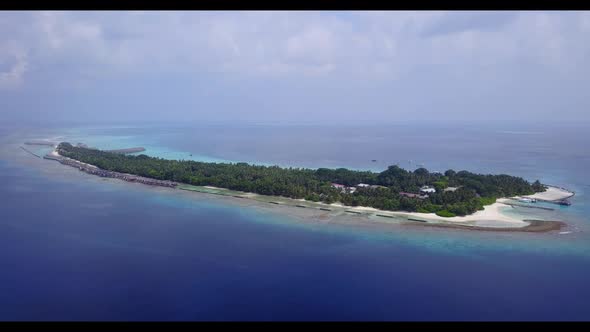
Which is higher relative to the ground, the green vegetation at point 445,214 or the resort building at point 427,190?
the resort building at point 427,190

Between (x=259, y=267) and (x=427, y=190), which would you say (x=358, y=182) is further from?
(x=259, y=267)

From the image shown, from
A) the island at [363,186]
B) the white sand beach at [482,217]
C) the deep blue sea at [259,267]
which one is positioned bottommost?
the deep blue sea at [259,267]

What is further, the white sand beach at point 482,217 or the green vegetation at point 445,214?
the green vegetation at point 445,214

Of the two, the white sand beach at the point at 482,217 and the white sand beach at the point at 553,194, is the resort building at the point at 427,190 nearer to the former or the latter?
the white sand beach at the point at 482,217

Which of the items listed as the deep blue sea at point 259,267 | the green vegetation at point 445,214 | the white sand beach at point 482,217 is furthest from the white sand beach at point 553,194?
the green vegetation at point 445,214

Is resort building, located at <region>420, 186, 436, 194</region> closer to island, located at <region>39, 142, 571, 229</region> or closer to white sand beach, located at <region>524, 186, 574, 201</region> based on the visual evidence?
island, located at <region>39, 142, 571, 229</region>

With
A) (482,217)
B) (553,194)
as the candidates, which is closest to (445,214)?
(482,217)

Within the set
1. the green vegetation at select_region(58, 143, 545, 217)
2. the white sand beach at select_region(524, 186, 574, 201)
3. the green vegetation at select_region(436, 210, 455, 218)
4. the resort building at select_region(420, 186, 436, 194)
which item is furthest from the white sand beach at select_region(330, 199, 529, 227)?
the white sand beach at select_region(524, 186, 574, 201)
